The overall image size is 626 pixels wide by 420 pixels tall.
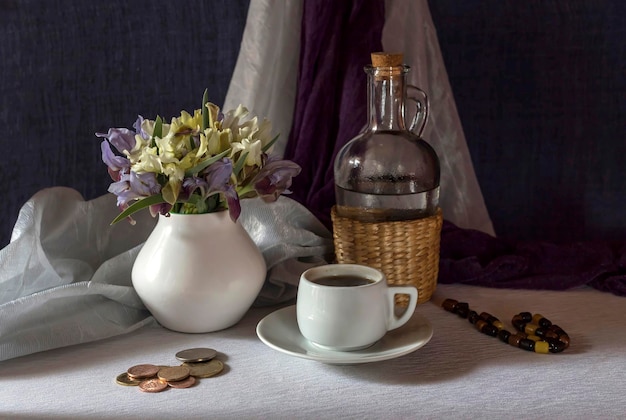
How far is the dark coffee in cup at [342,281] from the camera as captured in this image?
2.63 ft

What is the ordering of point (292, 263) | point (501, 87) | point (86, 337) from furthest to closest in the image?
1. point (501, 87)
2. point (292, 263)
3. point (86, 337)

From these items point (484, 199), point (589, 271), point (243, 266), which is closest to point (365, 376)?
point (243, 266)

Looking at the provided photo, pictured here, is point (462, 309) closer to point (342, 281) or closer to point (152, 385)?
point (342, 281)

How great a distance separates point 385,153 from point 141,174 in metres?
0.27

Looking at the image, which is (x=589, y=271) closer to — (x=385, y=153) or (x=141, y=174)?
(x=385, y=153)

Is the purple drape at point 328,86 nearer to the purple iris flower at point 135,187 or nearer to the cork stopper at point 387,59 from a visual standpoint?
the cork stopper at point 387,59

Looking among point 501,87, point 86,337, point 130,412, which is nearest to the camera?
point 130,412

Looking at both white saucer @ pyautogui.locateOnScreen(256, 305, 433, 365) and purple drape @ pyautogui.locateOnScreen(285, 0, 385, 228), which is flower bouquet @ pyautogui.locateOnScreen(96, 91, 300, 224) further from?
purple drape @ pyautogui.locateOnScreen(285, 0, 385, 228)

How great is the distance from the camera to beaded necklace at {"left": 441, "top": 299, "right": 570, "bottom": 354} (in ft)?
2.66

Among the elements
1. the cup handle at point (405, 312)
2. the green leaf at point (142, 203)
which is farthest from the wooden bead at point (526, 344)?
the green leaf at point (142, 203)

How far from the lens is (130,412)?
0.70 m

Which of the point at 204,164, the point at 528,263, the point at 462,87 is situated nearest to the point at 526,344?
the point at 528,263

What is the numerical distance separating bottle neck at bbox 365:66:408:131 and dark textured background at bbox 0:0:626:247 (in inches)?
14.6

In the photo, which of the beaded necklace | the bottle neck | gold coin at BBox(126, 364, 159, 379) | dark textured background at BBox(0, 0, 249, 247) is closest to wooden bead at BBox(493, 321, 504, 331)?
the beaded necklace
